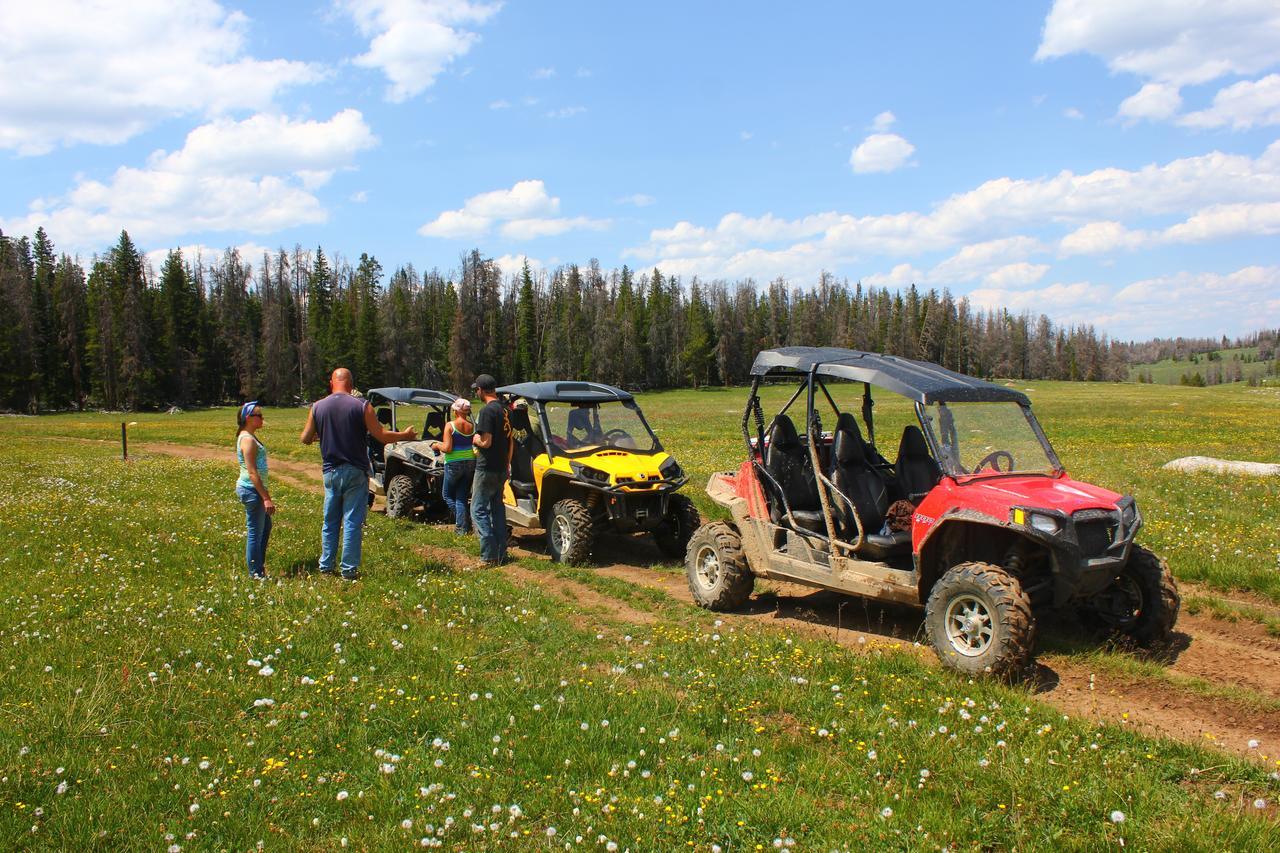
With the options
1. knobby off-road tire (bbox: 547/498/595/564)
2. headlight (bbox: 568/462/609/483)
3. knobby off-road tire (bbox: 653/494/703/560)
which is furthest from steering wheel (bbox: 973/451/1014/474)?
knobby off-road tire (bbox: 547/498/595/564)

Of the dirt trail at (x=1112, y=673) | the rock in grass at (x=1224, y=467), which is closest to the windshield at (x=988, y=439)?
the dirt trail at (x=1112, y=673)

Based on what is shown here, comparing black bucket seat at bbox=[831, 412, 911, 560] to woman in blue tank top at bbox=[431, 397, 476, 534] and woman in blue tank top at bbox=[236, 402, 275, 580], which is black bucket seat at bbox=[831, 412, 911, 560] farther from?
woman in blue tank top at bbox=[236, 402, 275, 580]

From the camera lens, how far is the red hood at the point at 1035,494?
6.36m

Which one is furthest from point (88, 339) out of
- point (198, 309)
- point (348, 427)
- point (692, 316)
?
point (348, 427)

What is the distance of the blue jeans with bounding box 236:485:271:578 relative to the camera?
368 inches

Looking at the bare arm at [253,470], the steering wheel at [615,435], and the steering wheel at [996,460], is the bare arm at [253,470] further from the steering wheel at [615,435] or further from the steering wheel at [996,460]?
the steering wheel at [996,460]

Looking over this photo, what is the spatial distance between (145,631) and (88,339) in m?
84.8

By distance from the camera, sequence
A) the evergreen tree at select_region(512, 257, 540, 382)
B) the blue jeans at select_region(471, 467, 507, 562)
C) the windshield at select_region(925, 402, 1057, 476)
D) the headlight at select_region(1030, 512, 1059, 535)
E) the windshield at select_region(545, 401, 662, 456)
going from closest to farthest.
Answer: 1. the headlight at select_region(1030, 512, 1059, 535)
2. the windshield at select_region(925, 402, 1057, 476)
3. the blue jeans at select_region(471, 467, 507, 562)
4. the windshield at select_region(545, 401, 662, 456)
5. the evergreen tree at select_region(512, 257, 540, 382)

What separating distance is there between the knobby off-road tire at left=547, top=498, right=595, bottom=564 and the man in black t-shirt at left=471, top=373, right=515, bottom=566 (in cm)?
74

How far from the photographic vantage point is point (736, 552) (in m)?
8.70

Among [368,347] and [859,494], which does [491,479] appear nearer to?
[859,494]

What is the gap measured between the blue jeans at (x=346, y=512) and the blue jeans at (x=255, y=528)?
683mm

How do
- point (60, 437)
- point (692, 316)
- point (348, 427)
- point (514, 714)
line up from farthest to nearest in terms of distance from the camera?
point (692, 316), point (60, 437), point (348, 427), point (514, 714)

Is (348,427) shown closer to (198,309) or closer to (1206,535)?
(1206,535)
